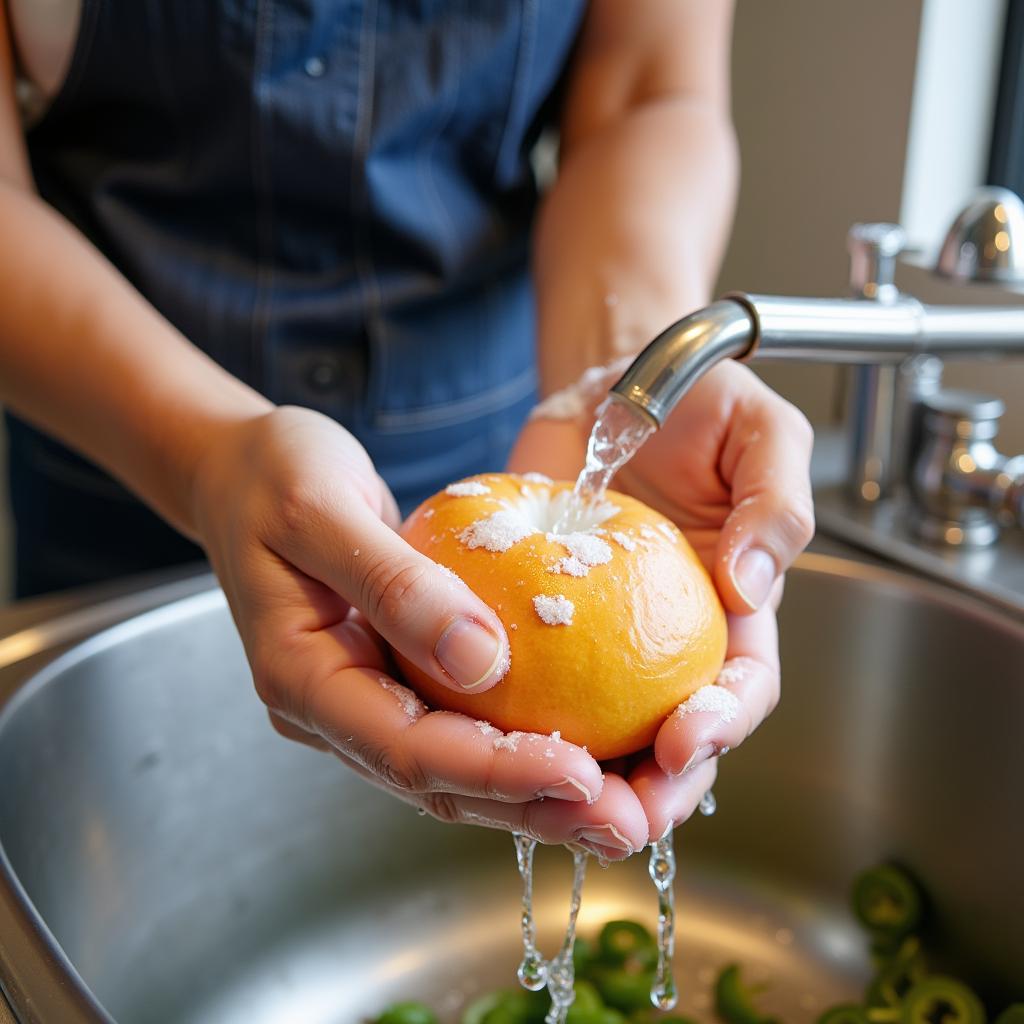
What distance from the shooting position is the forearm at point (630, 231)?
0.86 m

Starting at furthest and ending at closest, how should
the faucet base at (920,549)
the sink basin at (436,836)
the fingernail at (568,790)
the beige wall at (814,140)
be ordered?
1. the beige wall at (814,140)
2. the faucet base at (920,549)
3. the sink basin at (436,836)
4. the fingernail at (568,790)

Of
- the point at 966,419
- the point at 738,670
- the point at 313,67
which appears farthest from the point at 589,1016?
the point at 313,67

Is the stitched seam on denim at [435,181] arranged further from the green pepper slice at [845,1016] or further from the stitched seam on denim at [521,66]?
the green pepper slice at [845,1016]

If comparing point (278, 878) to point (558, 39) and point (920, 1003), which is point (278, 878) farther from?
point (558, 39)

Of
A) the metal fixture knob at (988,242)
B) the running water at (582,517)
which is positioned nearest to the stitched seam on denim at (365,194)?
the running water at (582,517)

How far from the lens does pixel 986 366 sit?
119 centimetres

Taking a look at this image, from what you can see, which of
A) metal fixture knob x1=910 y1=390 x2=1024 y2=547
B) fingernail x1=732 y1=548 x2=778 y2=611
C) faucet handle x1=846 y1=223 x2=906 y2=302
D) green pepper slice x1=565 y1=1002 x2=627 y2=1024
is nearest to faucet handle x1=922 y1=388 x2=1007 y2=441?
metal fixture knob x1=910 y1=390 x2=1024 y2=547

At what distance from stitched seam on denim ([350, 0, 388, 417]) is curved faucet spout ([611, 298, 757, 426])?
404 mm

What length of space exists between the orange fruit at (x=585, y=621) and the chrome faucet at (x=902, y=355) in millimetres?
79

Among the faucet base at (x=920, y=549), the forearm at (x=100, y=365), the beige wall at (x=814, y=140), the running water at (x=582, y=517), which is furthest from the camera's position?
the beige wall at (x=814, y=140)

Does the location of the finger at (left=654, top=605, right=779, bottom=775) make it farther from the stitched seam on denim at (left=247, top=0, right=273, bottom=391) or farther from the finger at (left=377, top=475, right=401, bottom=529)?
the stitched seam on denim at (left=247, top=0, right=273, bottom=391)

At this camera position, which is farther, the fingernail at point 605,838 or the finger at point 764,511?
the finger at point 764,511

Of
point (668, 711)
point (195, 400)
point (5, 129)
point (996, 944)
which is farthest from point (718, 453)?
point (5, 129)

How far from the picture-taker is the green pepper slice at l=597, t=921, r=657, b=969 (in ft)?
2.78
